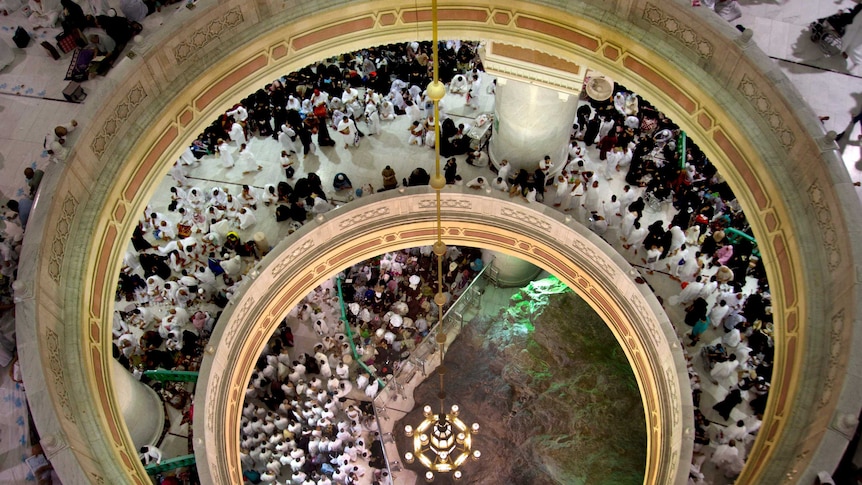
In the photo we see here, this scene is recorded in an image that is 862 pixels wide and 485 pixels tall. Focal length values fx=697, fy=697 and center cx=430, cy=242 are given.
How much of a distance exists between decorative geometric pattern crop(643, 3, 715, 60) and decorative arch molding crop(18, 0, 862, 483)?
3cm

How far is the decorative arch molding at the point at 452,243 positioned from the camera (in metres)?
15.1

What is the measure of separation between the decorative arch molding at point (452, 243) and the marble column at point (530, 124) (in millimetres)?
1187

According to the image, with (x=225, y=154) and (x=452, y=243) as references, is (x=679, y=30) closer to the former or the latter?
(x=452, y=243)

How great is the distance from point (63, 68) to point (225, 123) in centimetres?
531

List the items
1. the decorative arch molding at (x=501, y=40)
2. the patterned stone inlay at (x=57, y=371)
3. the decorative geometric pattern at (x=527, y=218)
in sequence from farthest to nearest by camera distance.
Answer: the decorative geometric pattern at (x=527, y=218)
the decorative arch molding at (x=501, y=40)
the patterned stone inlay at (x=57, y=371)

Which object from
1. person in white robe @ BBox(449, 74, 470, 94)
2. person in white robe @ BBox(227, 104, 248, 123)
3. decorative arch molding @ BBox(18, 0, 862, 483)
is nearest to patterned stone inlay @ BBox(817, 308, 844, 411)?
decorative arch molding @ BBox(18, 0, 862, 483)

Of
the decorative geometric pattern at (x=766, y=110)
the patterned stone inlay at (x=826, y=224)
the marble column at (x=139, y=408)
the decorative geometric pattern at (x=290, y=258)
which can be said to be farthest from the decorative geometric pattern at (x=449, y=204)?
the patterned stone inlay at (x=826, y=224)

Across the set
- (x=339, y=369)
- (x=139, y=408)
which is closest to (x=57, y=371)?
(x=139, y=408)

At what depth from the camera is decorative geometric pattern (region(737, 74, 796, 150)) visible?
1199 cm

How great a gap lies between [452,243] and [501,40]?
625 centimetres

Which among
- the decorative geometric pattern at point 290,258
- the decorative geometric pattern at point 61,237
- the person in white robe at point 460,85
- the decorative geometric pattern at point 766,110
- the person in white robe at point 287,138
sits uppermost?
the person in white robe at point 460,85

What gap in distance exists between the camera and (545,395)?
20.1 metres

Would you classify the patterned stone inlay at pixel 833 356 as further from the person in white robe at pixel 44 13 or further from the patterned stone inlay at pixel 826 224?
the person in white robe at pixel 44 13

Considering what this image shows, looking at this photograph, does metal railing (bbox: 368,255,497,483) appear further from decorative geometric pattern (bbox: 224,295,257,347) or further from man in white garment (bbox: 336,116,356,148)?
man in white garment (bbox: 336,116,356,148)
